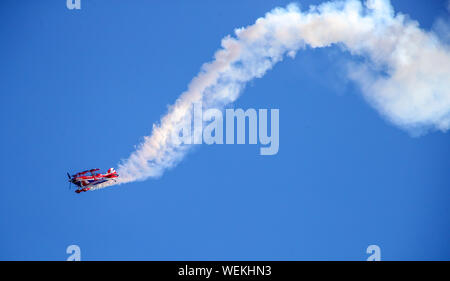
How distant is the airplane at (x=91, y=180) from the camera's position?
76.3 meters

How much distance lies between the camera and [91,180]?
77.2 m

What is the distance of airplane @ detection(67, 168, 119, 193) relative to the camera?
250ft
